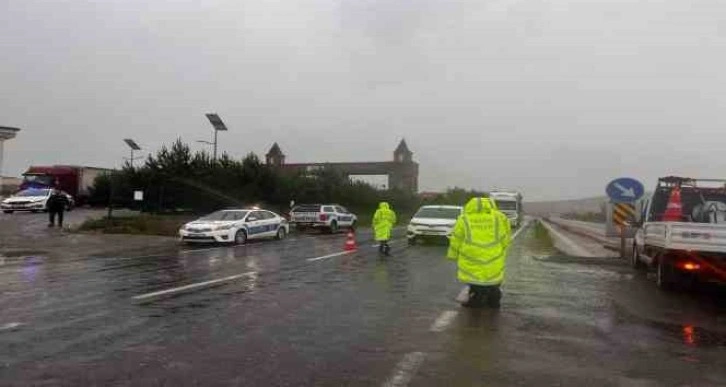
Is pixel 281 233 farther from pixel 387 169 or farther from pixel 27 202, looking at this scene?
pixel 387 169

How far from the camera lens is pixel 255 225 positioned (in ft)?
85.8

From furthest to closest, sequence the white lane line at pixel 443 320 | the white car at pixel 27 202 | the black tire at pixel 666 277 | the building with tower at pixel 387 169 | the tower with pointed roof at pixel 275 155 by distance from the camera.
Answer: the tower with pointed roof at pixel 275 155 → the building with tower at pixel 387 169 → the white car at pixel 27 202 → the black tire at pixel 666 277 → the white lane line at pixel 443 320

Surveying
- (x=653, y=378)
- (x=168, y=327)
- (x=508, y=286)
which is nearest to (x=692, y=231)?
(x=508, y=286)

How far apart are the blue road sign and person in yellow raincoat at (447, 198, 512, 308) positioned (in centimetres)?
1080

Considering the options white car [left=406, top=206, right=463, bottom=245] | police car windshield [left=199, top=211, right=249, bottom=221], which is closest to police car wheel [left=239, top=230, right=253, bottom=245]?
police car windshield [left=199, top=211, right=249, bottom=221]

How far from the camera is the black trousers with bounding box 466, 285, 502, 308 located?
9.54 meters

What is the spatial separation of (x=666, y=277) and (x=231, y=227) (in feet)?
50.9

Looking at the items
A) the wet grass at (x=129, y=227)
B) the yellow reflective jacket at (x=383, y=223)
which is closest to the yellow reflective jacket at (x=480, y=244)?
the yellow reflective jacket at (x=383, y=223)

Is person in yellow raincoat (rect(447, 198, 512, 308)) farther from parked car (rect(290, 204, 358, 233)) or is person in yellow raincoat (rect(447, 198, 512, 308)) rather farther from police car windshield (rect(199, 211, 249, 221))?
parked car (rect(290, 204, 358, 233))

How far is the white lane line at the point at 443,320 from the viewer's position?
803 centimetres

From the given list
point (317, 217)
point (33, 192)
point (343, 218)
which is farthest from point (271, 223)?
point (33, 192)

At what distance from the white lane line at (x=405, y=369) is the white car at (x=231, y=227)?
18151 millimetres

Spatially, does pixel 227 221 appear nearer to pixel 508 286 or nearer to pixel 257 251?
pixel 257 251

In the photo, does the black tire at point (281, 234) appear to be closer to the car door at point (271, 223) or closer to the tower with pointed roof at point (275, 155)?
the car door at point (271, 223)
